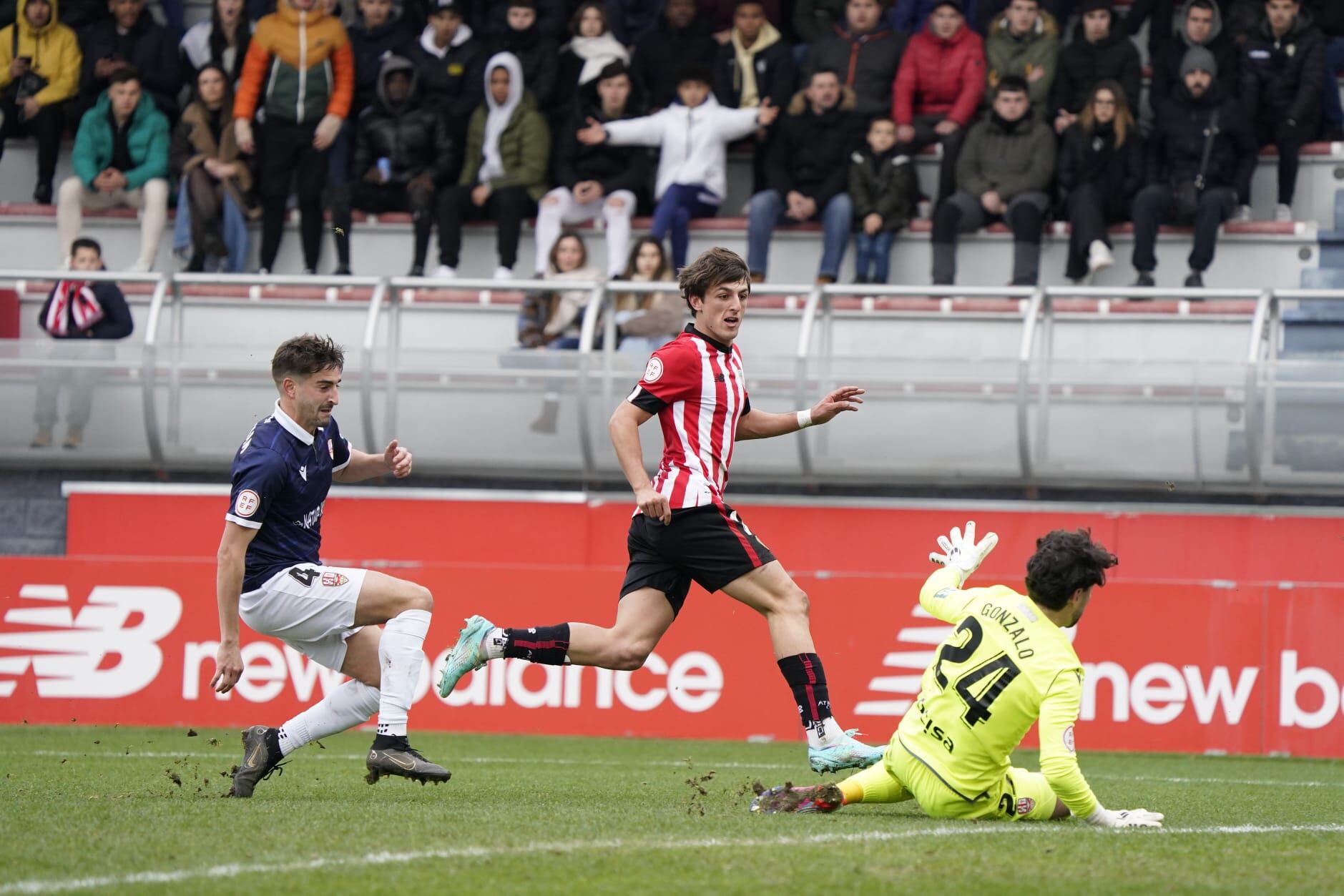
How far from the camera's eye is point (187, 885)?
14.4 ft

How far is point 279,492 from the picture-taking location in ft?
20.6

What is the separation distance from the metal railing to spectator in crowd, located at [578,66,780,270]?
5.98 ft

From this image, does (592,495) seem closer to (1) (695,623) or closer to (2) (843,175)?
(1) (695,623)

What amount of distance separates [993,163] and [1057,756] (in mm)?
9273

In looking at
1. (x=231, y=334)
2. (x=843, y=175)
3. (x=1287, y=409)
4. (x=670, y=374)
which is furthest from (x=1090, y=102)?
(x=670, y=374)

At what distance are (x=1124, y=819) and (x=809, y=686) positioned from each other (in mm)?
1258

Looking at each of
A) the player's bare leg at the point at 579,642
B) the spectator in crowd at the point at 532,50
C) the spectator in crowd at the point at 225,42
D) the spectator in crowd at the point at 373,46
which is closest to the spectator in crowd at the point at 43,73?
the spectator in crowd at the point at 225,42

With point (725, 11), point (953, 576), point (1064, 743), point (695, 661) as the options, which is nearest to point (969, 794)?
point (1064, 743)

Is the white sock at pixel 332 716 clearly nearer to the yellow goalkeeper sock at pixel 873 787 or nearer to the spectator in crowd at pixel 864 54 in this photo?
the yellow goalkeeper sock at pixel 873 787

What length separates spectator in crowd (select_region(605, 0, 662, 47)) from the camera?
16047mm

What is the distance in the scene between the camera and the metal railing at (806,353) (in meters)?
11.8

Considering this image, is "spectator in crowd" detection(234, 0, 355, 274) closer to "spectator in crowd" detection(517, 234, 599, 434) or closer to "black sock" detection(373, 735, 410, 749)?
"spectator in crowd" detection(517, 234, 599, 434)

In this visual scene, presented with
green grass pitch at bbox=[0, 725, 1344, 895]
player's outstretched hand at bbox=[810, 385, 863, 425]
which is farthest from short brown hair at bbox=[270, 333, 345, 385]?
player's outstretched hand at bbox=[810, 385, 863, 425]

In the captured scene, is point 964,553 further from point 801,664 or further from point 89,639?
point 89,639
